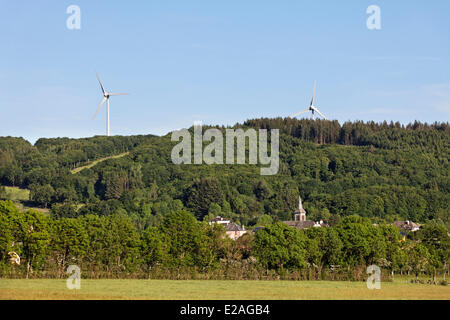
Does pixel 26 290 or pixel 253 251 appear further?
Result: pixel 253 251

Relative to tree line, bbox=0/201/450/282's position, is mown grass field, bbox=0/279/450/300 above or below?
below

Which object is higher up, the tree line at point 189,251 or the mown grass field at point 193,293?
the tree line at point 189,251

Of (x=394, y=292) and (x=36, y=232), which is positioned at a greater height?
(x=36, y=232)

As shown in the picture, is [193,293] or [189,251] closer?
[193,293]

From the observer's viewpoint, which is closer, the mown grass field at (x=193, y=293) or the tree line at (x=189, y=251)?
the mown grass field at (x=193, y=293)

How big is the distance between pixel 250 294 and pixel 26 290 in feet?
72.8

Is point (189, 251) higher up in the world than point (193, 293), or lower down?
higher up

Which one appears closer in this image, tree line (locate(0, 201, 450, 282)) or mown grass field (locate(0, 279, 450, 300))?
mown grass field (locate(0, 279, 450, 300))

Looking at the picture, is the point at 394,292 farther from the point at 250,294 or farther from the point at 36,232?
the point at 36,232
